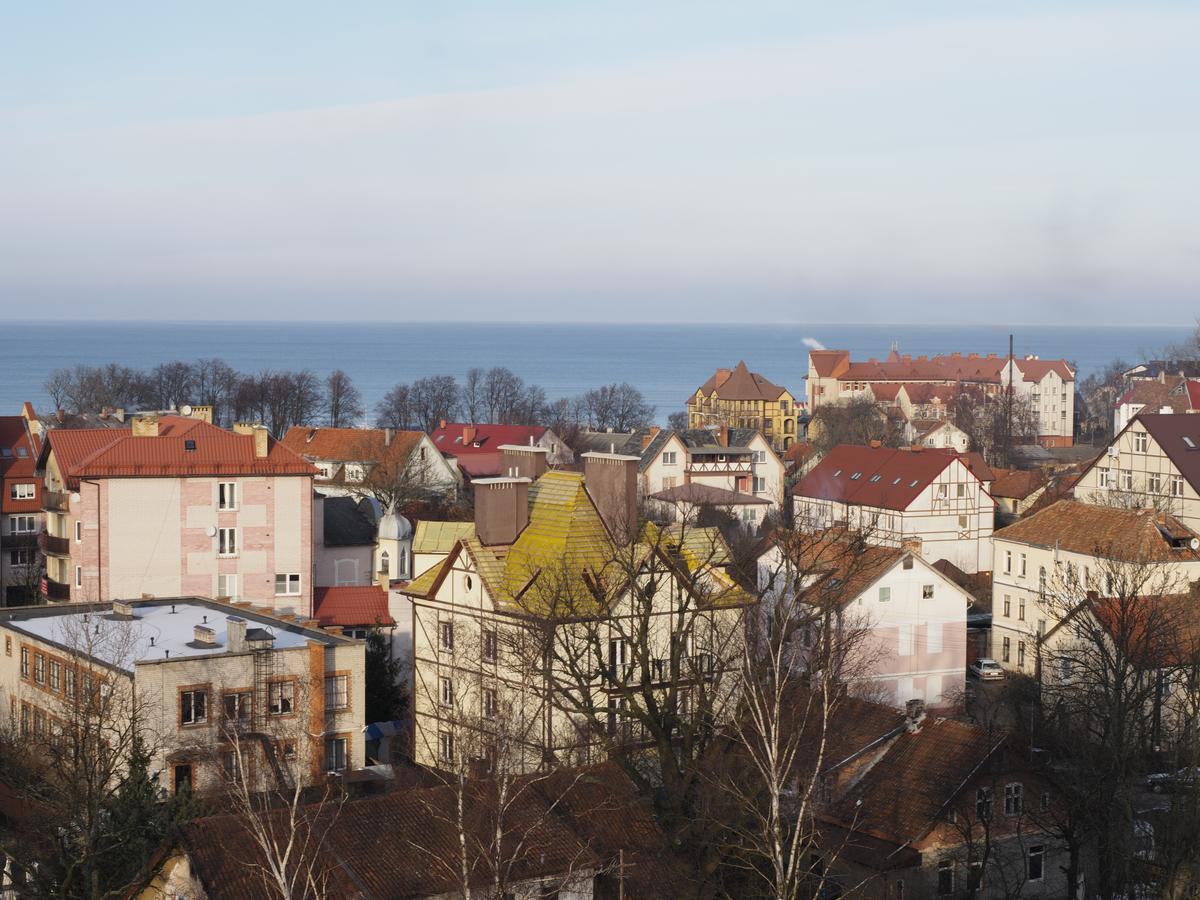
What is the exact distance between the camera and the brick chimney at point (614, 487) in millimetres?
30906

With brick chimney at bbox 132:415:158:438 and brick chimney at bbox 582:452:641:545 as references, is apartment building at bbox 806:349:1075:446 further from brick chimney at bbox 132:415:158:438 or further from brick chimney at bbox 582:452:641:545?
brick chimney at bbox 582:452:641:545

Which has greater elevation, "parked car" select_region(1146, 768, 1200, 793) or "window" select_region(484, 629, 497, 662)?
"window" select_region(484, 629, 497, 662)

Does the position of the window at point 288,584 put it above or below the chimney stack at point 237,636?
below

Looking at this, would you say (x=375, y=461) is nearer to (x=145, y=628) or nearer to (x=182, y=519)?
(x=182, y=519)

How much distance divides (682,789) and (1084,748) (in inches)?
328

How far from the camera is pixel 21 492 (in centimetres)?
5228

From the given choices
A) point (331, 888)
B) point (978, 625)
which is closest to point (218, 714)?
point (331, 888)

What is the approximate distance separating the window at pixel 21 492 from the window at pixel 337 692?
27.0 m

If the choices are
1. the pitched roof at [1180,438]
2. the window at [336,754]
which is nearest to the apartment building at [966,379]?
the pitched roof at [1180,438]

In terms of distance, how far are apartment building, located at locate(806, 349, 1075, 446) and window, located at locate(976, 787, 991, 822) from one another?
94029 millimetres

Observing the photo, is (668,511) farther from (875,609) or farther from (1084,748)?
(1084,748)

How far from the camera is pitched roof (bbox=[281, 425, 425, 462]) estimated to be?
7131cm

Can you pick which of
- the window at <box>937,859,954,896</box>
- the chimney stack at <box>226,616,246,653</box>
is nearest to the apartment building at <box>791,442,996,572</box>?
the window at <box>937,859,954,896</box>

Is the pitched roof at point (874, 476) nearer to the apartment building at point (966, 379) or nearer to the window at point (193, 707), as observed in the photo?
the window at point (193, 707)
